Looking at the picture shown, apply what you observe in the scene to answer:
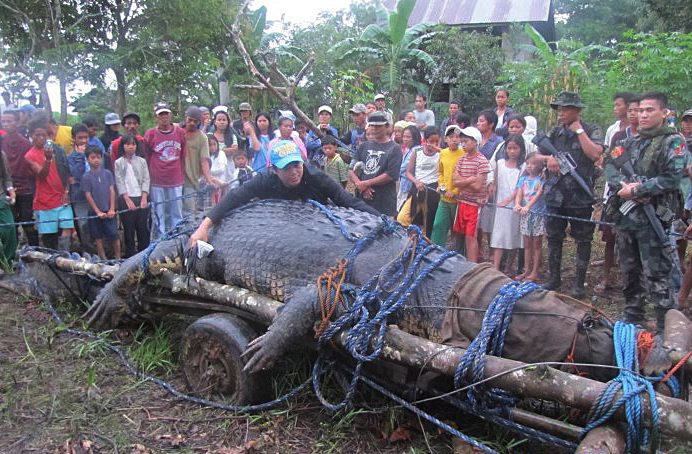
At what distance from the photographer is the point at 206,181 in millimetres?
7238

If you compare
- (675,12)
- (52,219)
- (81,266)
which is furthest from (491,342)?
(675,12)

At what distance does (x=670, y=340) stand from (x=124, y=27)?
12.2 meters

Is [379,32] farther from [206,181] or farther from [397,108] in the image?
[206,181]

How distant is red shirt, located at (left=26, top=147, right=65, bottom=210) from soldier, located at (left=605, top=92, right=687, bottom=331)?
569cm

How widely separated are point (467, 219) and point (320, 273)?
3.00m

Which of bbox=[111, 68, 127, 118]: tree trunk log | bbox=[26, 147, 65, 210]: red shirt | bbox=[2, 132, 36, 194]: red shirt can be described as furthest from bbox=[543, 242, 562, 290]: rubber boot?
bbox=[111, 68, 127, 118]: tree trunk log

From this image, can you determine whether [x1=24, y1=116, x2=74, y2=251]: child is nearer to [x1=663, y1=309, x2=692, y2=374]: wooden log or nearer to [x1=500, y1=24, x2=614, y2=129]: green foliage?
[x1=663, y1=309, x2=692, y2=374]: wooden log

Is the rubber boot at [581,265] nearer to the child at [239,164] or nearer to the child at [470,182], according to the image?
the child at [470,182]

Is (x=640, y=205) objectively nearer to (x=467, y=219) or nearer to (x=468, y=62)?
(x=467, y=219)

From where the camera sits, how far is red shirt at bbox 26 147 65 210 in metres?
6.14

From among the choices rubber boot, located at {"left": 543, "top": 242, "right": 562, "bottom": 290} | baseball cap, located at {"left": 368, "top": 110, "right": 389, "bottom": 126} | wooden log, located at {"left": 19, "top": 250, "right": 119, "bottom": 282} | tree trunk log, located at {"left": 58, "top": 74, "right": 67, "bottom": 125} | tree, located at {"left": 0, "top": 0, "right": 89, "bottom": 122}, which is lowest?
rubber boot, located at {"left": 543, "top": 242, "right": 562, "bottom": 290}

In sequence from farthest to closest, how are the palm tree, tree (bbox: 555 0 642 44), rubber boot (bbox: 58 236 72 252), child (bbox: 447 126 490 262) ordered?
tree (bbox: 555 0 642 44) → the palm tree → rubber boot (bbox: 58 236 72 252) → child (bbox: 447 126 490 262)

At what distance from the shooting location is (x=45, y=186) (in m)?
6.16

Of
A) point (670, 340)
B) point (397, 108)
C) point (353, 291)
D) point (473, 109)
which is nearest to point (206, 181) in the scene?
point (353, 291)
